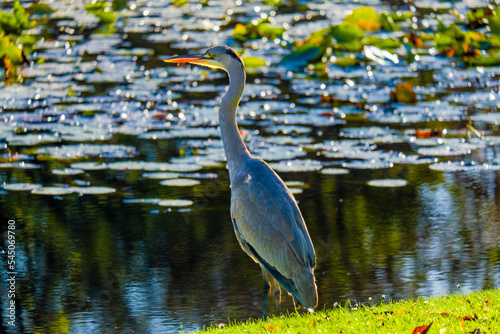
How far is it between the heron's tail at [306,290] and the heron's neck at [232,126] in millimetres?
986

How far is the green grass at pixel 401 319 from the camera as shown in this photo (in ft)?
13.9

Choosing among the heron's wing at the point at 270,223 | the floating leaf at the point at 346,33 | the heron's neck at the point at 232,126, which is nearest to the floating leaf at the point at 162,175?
the heron's neck at the point at 232,126

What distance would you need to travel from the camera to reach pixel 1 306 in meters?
5.29

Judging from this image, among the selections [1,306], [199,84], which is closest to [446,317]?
[1,306]

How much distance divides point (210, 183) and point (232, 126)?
2.04m

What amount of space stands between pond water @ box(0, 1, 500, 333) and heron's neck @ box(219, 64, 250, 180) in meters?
0.85

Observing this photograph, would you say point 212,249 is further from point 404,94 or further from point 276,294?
point 404,94

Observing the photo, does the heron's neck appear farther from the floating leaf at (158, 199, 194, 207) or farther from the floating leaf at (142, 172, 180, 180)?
the floating leaf at (142, 172, 180, 180)

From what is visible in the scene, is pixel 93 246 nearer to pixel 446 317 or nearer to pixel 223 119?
pixel 223 119

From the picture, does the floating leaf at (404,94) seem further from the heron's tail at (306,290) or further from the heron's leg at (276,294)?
the heron's tail at (306,290)

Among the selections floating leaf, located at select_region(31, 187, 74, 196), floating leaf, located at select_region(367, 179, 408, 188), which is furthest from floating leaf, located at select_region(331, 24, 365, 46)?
floating leaf, located at select_region(31, 187, 74, 196)

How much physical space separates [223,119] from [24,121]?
4333 millimetres

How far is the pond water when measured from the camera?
5527 mm

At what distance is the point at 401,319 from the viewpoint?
14.4 feet
